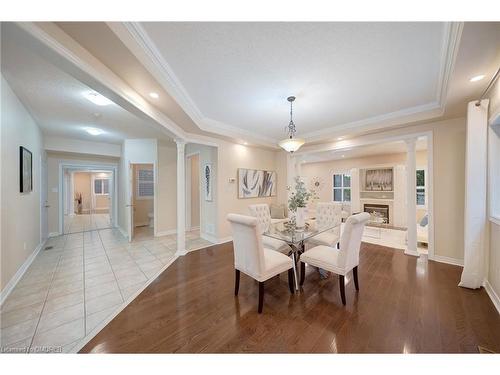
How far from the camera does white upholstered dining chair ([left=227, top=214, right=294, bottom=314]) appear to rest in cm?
191

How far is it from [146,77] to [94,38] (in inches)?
21.3

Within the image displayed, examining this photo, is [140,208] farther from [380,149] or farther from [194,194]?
[380,149]

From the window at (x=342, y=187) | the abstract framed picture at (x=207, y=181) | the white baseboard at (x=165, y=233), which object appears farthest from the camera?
the window at (x=342, y=187)

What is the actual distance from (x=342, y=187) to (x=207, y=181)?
19.5ft

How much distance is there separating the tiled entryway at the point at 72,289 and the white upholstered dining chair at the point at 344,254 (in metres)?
2.37

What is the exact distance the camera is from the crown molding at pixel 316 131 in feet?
4.93

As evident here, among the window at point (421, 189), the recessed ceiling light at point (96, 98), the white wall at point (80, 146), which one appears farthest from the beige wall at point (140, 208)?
the window at point (421, 189)

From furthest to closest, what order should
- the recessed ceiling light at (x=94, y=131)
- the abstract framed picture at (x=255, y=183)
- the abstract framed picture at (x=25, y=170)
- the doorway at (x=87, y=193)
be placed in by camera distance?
the doorway at (x=87, y=193)
the abstract framed picture at (x=255, y=183)
the recessed ceiling light at (x=94, y=131)
the abstract framed picture at (x=25, y=170)

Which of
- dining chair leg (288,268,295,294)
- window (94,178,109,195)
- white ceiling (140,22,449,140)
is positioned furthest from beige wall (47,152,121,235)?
dining chair leg (288,268,295,294)

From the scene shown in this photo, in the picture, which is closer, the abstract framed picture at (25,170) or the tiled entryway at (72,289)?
the tiled entryway at (72,289)

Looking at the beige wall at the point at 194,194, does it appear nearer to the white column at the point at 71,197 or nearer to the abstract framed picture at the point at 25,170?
the abstract framed picture at the point at 25,170

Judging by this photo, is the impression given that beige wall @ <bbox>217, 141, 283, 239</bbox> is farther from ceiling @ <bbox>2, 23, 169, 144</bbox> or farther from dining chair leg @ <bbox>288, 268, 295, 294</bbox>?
dining chair leg @ <bbox>288, 268, 295, 294</bbox>

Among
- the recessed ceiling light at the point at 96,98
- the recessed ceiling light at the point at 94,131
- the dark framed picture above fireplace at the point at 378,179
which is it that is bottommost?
the dark framed picture above fireplace at the point at 378,179

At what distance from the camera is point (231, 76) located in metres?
2.17
